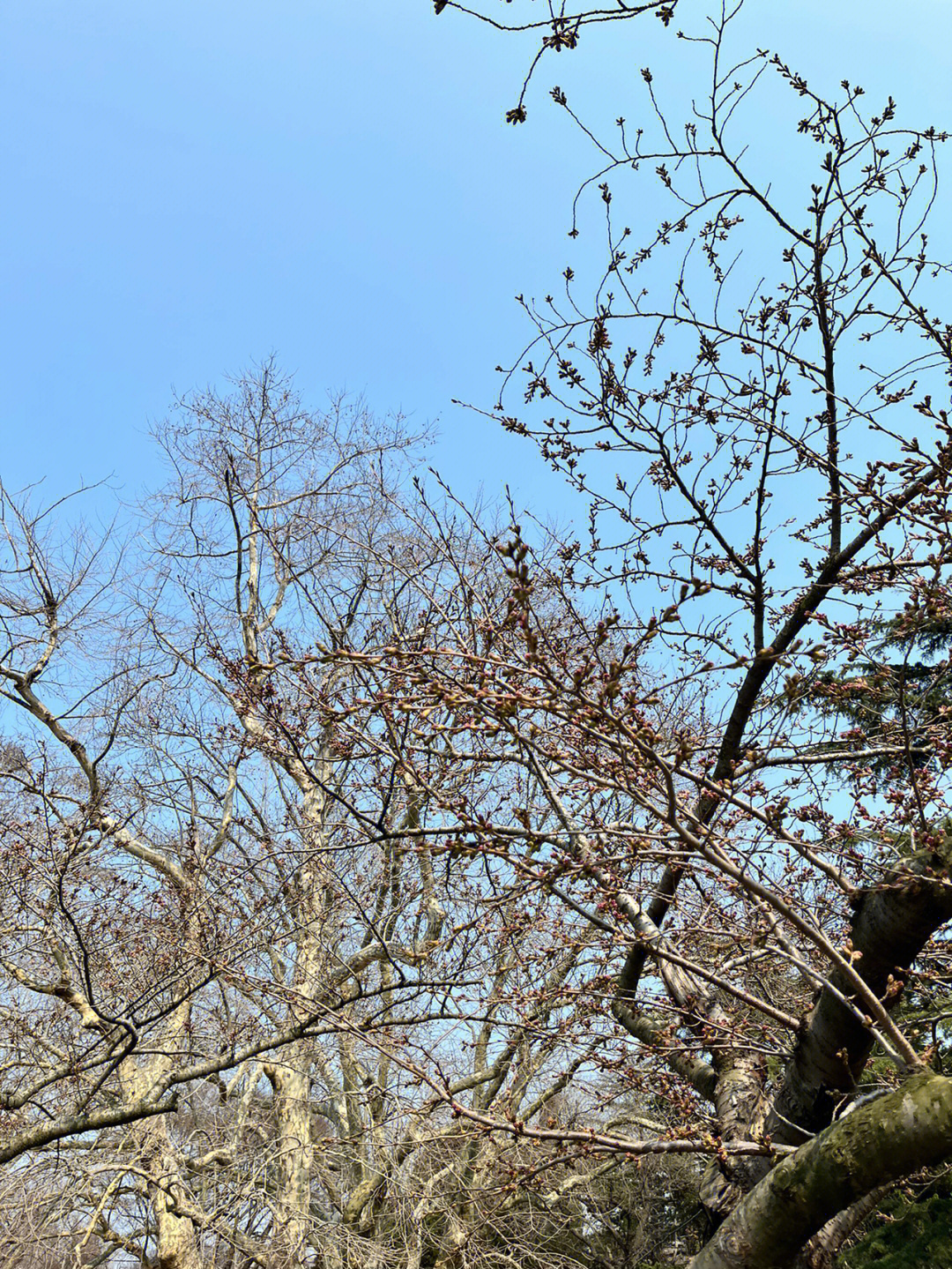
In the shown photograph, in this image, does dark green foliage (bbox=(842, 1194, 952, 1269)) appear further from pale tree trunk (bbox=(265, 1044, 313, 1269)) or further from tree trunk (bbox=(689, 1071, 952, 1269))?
pale tree trunk (bbox=(265, 1044, 313, 1269))

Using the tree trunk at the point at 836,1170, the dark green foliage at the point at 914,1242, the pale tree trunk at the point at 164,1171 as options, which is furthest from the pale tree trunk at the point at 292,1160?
the dark green foliage at the point at 914,1242

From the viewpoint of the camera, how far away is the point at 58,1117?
5852 millimetres

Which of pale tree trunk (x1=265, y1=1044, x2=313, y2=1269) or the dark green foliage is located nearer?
the dark green foliage

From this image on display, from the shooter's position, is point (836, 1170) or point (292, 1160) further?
point (292, 1160)

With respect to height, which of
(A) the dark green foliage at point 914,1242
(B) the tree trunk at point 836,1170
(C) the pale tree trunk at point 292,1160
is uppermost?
(C) the pale tree trunk at point 292,1160

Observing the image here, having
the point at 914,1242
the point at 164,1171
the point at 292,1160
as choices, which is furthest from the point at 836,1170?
the point at 292,1160

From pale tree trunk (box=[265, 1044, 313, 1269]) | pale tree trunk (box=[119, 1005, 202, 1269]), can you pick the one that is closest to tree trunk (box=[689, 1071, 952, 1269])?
pale tree trunk (box=[265, 1044, 313, 1269])

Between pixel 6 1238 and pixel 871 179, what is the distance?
7614 mm

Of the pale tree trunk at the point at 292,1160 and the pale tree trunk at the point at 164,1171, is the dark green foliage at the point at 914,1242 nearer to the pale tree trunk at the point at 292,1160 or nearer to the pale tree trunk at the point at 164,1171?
the pale tree trunk at the point at 292,1160

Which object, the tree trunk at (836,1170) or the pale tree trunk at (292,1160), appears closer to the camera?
the tree trunk at (836,1170)

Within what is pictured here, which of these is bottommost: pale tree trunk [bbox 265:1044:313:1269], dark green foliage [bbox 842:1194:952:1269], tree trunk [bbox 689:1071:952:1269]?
dark green foliage [bbox 842:1194:952:1269]

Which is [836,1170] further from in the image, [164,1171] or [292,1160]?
[292,1160]

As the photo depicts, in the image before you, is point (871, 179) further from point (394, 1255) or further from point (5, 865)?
point (394, 1255)

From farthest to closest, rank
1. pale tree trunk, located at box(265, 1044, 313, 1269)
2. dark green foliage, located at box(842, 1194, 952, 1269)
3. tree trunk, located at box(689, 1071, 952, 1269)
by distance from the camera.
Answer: pale tree trunk, located at box(265, 1044, 313, 1269)
dark green foliage, located at box(842, 1194, 952, 1269)
tree trunk, located at box(689, 1071, 952, 1269)
